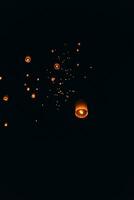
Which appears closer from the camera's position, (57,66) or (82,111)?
(82,111)

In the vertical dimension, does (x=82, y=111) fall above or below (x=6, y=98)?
below

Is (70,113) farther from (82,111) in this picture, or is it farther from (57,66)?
(82,111)

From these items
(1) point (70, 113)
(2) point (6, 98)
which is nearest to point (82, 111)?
(1) point (70, 113)

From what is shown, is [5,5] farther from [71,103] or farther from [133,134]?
[133,134]

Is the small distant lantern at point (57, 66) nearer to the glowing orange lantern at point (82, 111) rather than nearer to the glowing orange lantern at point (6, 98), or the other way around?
the glowing orange lantern at point (6, 98)

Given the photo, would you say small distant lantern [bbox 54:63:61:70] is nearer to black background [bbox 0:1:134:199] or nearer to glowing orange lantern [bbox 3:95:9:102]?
black background [bbox 0:1:134:199]

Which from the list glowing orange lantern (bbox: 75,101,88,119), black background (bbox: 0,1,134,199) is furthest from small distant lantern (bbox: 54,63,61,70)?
glowing orange lantern (bbox: 75,101,88,119)

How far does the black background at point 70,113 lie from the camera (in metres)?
3.46

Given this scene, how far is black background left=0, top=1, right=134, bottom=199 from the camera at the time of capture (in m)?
3.46

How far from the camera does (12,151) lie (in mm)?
3453

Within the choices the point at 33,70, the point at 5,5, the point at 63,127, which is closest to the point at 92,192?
Answer: the point at 63,127

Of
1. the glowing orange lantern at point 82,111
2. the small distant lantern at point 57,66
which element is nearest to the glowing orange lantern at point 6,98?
the small distant lantern at point 57,66

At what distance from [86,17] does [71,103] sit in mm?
911

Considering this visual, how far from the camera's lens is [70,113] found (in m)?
3.56
